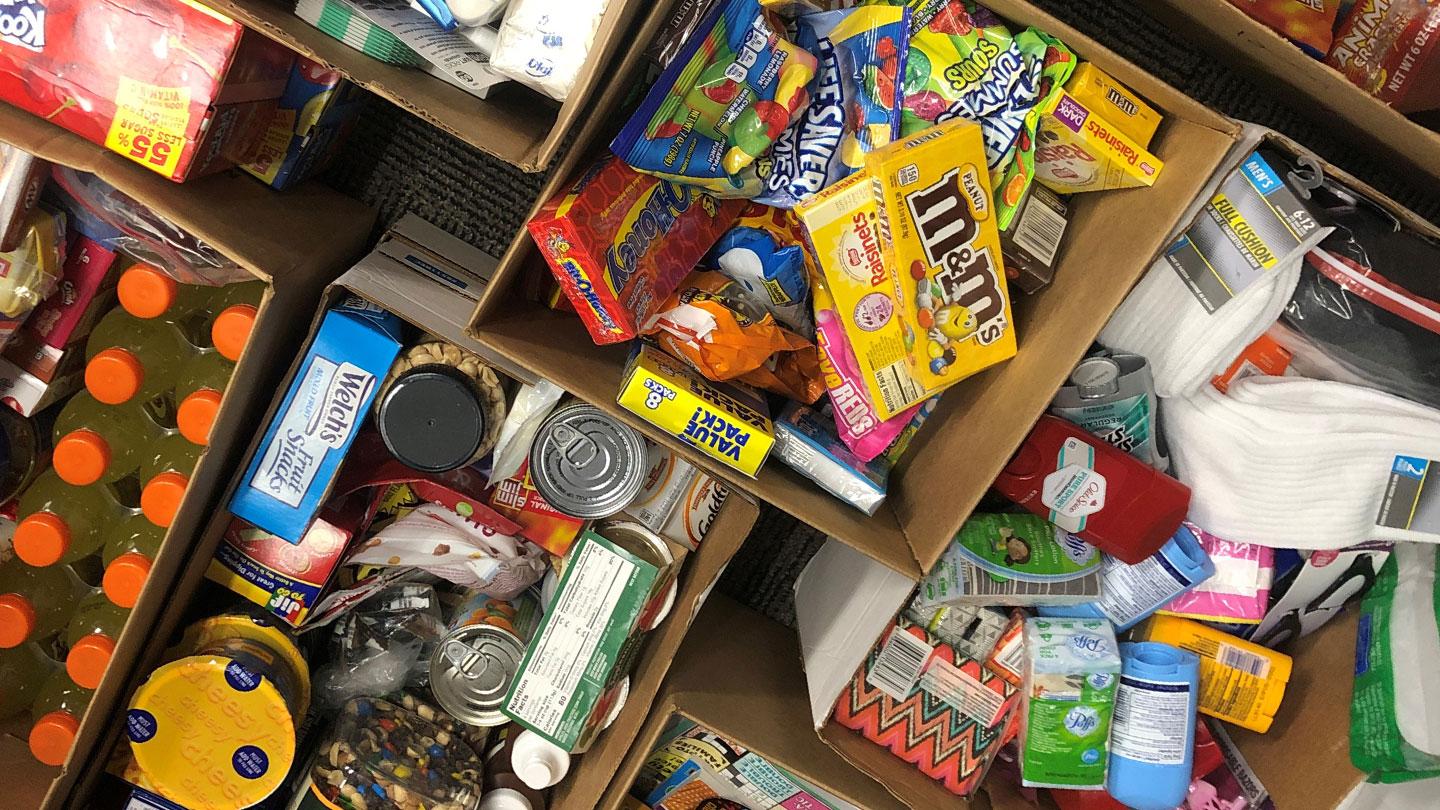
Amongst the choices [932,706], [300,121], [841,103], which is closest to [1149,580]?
[932,706]

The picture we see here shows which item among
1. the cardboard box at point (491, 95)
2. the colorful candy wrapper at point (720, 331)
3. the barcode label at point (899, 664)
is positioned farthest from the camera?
the barcode label at point (899, 664)

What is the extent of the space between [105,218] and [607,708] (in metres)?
0.97

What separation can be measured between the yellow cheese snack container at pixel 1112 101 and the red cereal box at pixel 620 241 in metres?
0.49

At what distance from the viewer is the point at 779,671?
160 centimetres

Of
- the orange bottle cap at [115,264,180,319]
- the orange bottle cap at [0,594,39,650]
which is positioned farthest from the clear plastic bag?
the orange bottle cap at [0,594,39,650]

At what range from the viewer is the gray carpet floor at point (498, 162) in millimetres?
1540

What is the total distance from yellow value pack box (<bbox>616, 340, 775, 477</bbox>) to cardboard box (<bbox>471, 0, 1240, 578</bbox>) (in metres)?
0.02

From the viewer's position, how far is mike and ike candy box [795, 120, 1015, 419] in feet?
3.59

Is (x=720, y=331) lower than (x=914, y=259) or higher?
lower

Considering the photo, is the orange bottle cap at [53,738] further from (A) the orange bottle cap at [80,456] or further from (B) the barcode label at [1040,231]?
(B) the barcode label at [1040,231]

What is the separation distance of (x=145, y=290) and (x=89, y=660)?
1.75 feet

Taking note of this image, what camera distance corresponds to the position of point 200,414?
119cm

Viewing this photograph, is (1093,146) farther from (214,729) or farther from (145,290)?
(214,729)

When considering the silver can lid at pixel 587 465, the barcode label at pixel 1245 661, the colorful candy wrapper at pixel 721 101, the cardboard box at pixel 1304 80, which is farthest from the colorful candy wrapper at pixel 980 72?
the barcode label at pixel 1245 661
